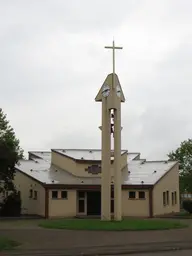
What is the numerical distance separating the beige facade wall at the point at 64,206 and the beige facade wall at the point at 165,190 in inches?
289

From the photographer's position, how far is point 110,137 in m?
32.2

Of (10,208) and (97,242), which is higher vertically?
(10,208)

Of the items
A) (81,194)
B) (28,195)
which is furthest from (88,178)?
(28,195)

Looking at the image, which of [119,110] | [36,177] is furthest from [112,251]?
[36,177]

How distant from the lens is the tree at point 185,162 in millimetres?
63719

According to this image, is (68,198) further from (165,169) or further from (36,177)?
(165,169)

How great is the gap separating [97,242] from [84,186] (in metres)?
20.9

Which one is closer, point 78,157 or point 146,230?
point 146,230

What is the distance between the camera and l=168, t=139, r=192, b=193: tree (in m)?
63.7

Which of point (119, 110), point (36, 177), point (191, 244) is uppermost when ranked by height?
point (119, 110)

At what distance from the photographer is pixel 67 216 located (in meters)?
40.9

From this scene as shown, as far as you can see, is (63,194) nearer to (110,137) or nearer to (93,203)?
(93,203)

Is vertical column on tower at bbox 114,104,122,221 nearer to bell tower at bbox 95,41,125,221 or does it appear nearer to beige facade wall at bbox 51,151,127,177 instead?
bell tower at bbox 95,41,125,221

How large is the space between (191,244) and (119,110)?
14272 millimetres
